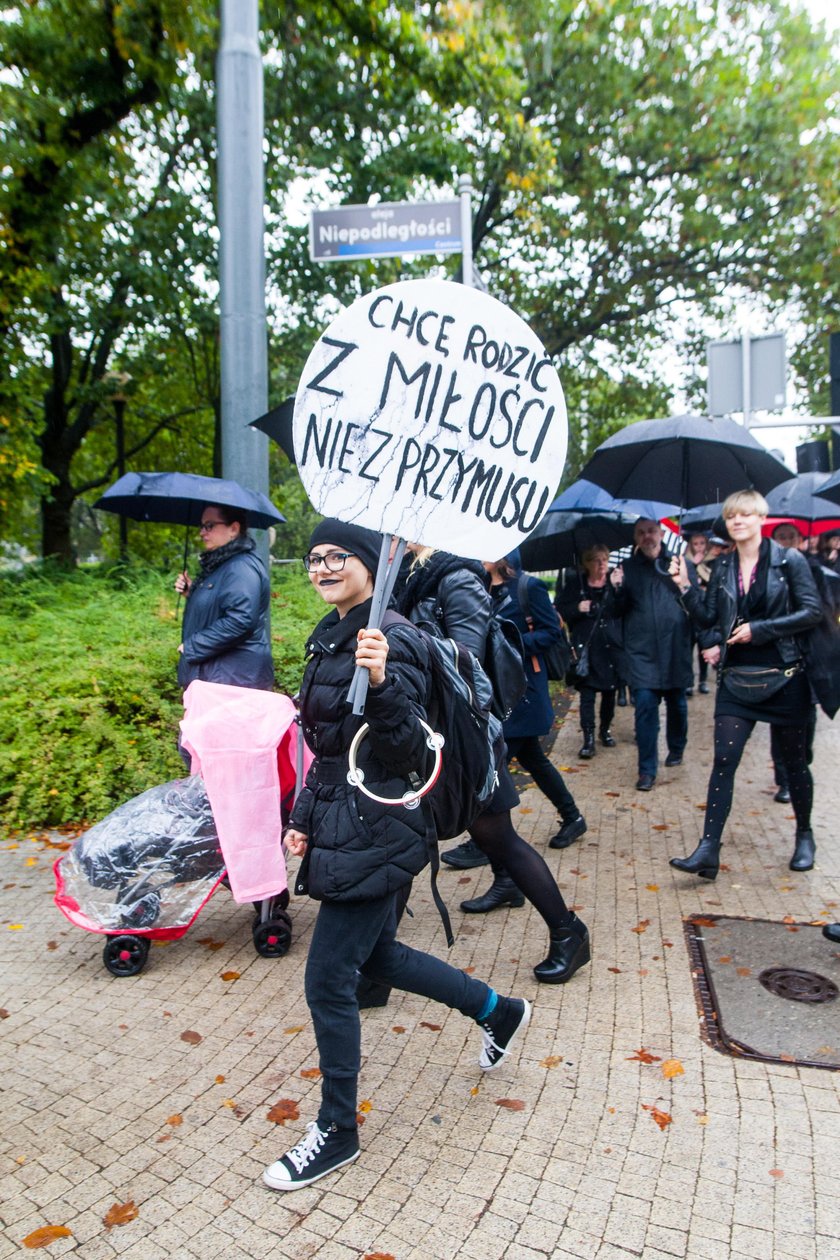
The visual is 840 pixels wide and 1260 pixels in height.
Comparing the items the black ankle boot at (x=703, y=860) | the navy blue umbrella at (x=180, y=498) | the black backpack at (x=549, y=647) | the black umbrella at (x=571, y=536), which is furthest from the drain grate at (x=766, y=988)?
the black umbrella at (x=571, y=536)

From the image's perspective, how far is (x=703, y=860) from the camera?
5.07 meters

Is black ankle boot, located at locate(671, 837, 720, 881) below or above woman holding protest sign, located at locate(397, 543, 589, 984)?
below

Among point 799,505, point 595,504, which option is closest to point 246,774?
point 595,504

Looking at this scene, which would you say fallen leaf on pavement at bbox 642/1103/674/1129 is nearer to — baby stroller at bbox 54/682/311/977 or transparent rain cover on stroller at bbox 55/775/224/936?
baby stroller at bbox 54/682/311/977

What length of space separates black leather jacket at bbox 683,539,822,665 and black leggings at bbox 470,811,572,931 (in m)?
1.74

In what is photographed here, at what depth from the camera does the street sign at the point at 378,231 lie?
6.72m

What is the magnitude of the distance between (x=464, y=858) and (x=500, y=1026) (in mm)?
2281

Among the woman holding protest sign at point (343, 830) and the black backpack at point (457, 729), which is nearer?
the woman holding protest sign at point (343, 830)

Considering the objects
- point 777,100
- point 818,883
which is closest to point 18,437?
point 818,883

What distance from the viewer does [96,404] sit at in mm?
17484

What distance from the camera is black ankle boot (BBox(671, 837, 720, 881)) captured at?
199 inches

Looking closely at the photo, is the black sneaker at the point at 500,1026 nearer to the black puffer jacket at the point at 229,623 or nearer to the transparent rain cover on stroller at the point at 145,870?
the transparent rain cover on stroller at the point at 145,870

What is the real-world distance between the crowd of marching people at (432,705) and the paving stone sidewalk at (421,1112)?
18 cm

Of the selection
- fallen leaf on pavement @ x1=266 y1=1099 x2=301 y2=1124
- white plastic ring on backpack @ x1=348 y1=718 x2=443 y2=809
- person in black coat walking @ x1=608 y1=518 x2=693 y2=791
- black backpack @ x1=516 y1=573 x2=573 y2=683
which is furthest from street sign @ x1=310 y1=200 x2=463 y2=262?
fallen leaf on pavement @ x1=266 y1=1099 x2=301 y2=1124
